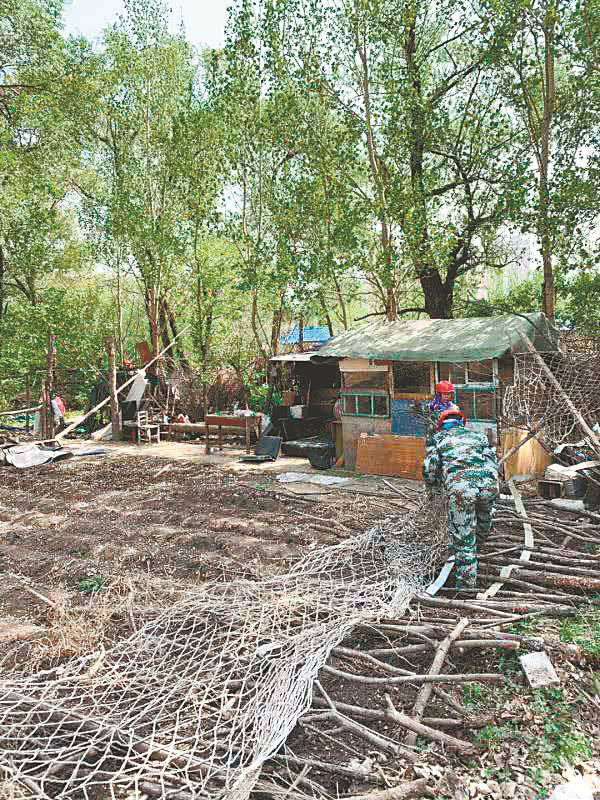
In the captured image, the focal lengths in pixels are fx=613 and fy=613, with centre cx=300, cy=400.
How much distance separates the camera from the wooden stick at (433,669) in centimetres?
359

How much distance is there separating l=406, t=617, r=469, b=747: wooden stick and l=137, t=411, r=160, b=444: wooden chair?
50.0 feet

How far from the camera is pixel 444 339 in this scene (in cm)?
1200

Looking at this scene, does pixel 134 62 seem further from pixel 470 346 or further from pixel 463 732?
pixel 463 732

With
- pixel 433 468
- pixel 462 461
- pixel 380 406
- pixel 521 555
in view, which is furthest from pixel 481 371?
pixel 462 461

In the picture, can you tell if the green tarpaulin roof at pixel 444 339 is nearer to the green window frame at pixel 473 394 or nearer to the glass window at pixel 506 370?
the glass window at pixel 506 370

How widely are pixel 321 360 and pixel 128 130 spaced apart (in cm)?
1442

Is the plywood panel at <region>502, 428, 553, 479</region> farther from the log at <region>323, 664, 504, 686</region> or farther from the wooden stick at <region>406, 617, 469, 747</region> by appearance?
the log at <region>323, 664, 504, 686</region>

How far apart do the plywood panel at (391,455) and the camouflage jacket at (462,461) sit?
5988mm

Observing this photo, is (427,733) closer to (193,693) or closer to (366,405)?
(193,693)

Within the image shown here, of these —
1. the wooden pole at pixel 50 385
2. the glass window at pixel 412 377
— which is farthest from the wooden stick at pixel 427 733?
the wooden pole at pixel 50 385

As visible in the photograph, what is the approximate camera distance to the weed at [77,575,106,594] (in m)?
6.55

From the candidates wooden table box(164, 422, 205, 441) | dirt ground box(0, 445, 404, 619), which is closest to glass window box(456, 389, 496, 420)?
dirt ground box(0, 445, 404, 619)

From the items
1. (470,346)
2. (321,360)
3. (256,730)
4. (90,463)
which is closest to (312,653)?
(256,730)

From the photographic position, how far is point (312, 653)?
4.46 m
